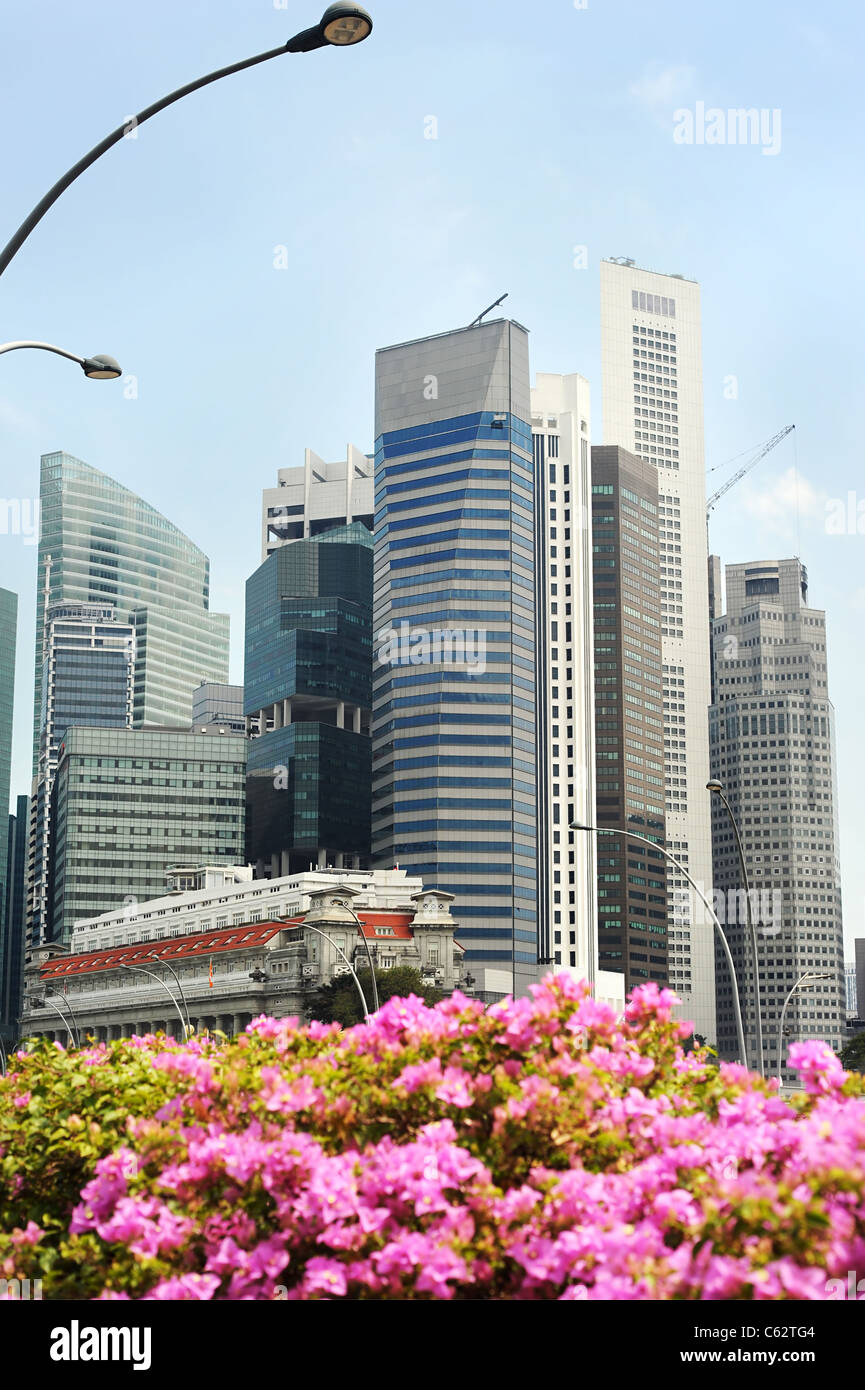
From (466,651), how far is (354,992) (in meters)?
80.6

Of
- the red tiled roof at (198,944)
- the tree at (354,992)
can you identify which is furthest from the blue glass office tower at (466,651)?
the tree at (354,992)

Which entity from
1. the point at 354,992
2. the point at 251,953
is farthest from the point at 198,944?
the point at 354,992

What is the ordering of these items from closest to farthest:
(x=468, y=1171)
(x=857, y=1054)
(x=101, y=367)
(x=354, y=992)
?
(x=468, y=1171) → (x=101, y=367) → (x=354, y=992) → (x=857, y=1054)

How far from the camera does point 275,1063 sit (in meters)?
9.06

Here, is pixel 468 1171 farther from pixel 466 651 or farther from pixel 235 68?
pixel 466 651

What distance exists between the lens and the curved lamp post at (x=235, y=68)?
13.6 m

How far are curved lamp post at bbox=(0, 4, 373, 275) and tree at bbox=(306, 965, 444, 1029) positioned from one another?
98568 millimetres

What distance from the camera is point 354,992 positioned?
Result: 11444 cm

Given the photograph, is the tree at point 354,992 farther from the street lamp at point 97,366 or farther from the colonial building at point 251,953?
the street lamp at point 97,366

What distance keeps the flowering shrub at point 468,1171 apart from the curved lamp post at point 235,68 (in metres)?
8.46

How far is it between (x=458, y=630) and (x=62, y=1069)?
593 ft
